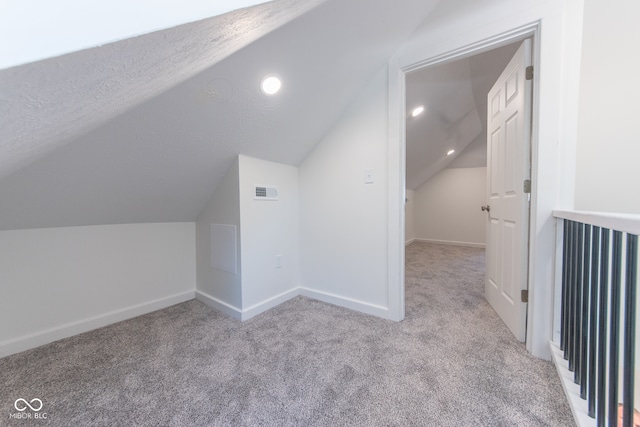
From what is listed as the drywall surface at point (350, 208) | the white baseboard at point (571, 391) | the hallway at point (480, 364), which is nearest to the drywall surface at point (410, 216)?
the hallway at point (480, 364)

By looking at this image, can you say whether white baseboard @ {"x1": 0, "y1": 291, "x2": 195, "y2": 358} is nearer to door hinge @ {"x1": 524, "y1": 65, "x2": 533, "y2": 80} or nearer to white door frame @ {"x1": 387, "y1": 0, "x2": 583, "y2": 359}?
white door frame @ {"x1": 387, "y1": 0, "x2": 583, "y2": 359}

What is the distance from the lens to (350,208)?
2.01m

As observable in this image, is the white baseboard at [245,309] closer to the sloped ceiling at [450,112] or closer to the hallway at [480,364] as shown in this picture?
the hallway at [480,364]

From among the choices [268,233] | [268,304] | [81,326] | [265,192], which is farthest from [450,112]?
[81,326]

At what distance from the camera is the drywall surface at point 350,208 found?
185cm

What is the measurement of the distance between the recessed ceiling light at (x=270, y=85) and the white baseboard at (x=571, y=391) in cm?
210

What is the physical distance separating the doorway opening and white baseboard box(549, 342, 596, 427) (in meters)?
0.23

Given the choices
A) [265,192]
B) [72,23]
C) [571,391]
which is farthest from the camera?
[265,192]

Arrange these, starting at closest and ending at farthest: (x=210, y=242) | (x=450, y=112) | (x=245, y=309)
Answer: (x=245, y=309) < (x=210, y=242) < (x=450, y=112)

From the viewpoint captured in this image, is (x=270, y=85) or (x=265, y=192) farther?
(x=265, y=192)

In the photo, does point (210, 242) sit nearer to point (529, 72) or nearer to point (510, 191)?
point (510, 191)

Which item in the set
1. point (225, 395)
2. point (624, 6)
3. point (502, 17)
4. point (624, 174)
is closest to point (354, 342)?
point (225, 395)

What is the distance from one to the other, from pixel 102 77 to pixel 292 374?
1.44 meters

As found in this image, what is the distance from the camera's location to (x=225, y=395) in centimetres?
112
